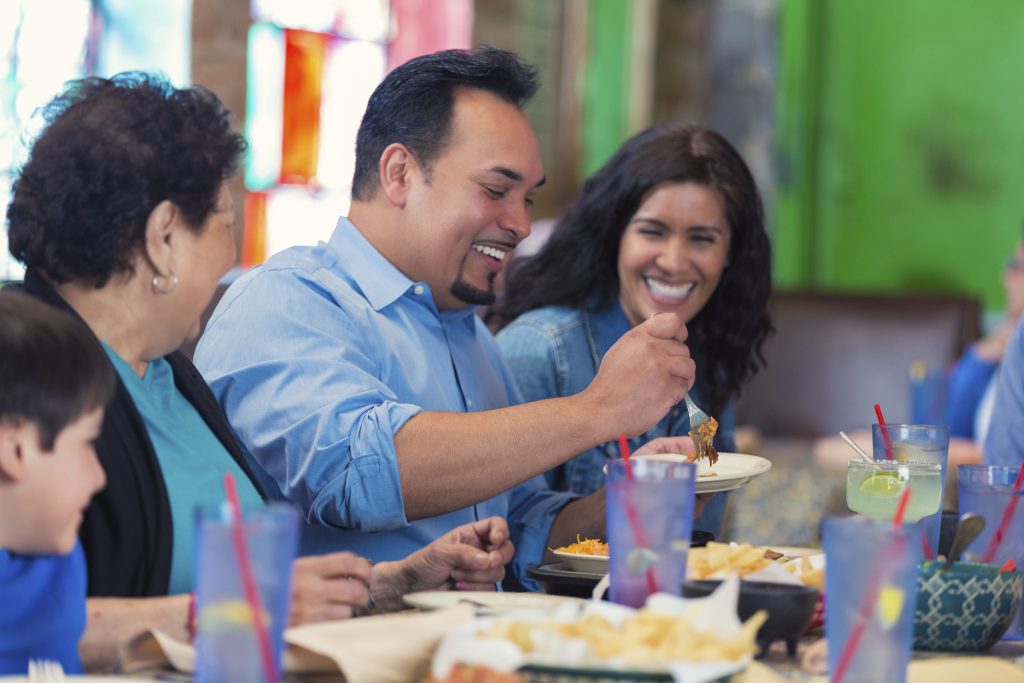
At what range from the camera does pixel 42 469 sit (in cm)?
116

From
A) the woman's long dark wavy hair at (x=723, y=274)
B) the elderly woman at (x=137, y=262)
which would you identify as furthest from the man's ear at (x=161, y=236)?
the woman's long dark wavy hair at (x=723, y=274)

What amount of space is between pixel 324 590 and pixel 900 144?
5626 mm

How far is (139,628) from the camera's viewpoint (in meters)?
1.24

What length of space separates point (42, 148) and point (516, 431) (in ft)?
2.22

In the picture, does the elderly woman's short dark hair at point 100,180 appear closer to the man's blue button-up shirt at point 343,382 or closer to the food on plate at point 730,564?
the man's blue button-up shirt at point 343,382

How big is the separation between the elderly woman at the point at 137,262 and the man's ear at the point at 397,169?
616 mm

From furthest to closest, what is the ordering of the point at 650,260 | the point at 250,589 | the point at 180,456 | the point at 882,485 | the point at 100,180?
the point at 650,260
the point at 882,485
the point at 180,456
the point at 100,180
the point at 250,589

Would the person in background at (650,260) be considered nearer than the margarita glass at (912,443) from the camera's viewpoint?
No

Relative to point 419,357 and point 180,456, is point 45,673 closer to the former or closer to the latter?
point 180,456

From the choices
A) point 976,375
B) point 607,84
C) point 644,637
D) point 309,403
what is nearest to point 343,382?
point 309,403

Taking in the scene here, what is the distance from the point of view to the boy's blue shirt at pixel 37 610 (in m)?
1.17

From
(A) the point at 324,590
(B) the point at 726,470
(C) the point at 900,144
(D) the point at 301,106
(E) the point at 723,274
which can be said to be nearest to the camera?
(A) the point at 324,590

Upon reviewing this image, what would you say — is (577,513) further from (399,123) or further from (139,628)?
(139,628)

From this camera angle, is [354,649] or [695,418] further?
[695,418]
